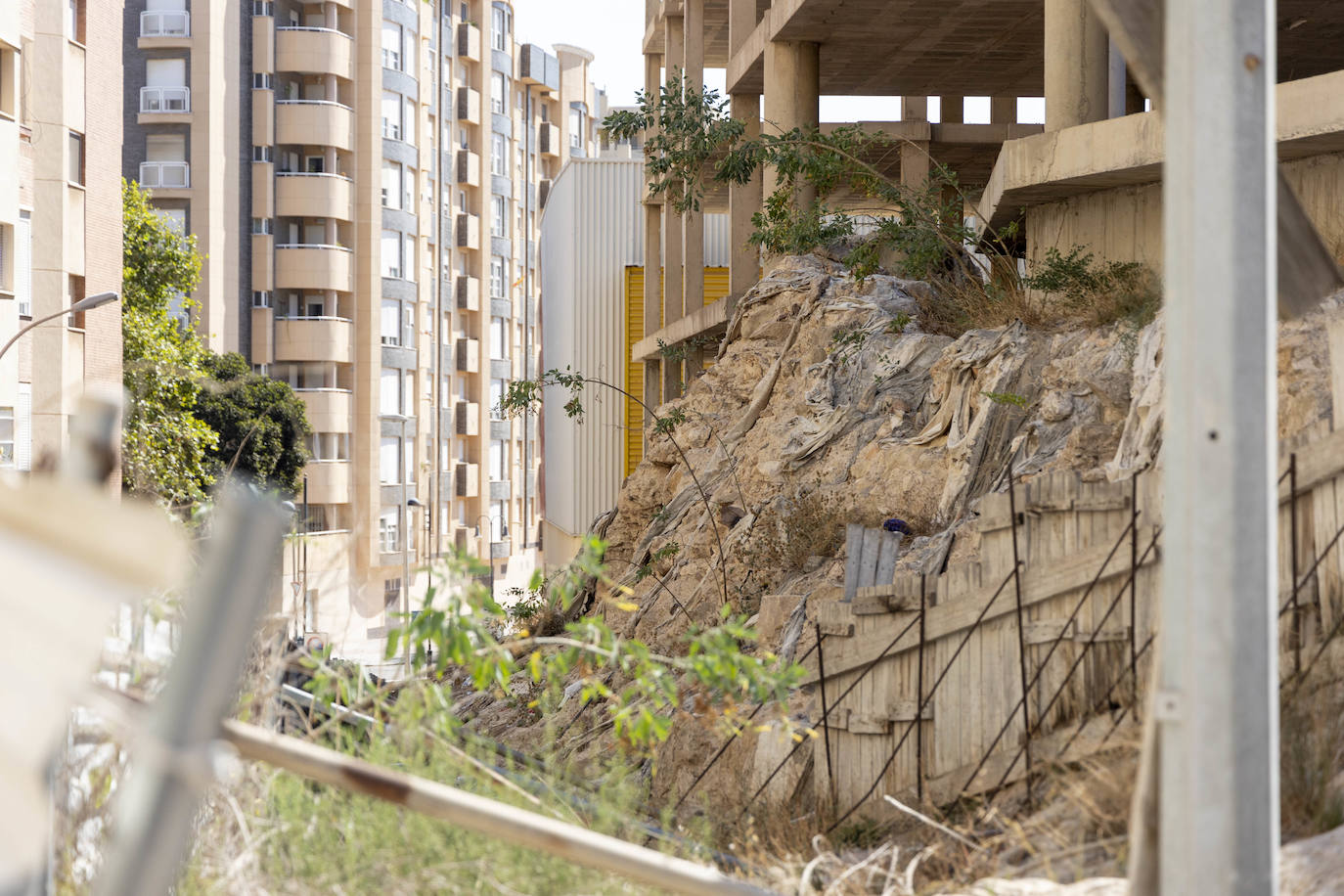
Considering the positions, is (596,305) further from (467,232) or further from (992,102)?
(467,232)

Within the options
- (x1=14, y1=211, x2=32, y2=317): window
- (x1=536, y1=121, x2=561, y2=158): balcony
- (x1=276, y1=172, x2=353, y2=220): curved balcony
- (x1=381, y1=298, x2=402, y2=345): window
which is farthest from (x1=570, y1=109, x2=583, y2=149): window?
(x1=14, y1=211, x2=32, y2=317): window

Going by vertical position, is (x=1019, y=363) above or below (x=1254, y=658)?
above

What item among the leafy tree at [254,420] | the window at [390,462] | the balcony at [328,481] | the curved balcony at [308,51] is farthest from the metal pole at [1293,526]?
the curved balcony at [308,51]

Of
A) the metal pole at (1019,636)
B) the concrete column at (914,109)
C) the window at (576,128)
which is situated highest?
the window at (576,128)

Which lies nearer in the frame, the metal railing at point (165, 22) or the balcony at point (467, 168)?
the metal railing at point (165, 22)

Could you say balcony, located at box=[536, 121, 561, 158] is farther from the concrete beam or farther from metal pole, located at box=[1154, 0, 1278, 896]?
metal pole, located at box=[1154, 0, 1278, 896]

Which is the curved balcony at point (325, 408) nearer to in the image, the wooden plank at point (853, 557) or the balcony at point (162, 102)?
the balcony at point (162, 102)

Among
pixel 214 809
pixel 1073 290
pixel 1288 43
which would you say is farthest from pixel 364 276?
pixel 214 809

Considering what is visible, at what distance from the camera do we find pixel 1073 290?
1023 cm

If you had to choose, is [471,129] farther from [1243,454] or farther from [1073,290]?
[1243,454]

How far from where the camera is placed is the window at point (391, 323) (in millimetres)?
49844

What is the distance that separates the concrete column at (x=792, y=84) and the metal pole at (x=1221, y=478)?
13.9 m

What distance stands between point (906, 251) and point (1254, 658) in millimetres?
10395

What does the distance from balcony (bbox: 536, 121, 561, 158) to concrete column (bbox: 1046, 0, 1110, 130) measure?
187 ft
